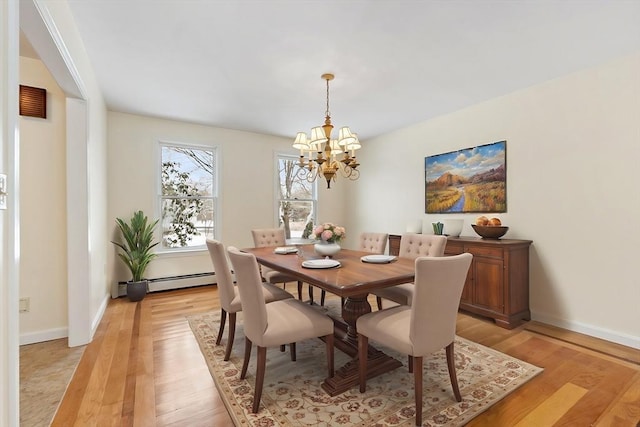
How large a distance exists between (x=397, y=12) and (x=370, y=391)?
102 inches

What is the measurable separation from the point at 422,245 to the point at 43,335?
3.62m

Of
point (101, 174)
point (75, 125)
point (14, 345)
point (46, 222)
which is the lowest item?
point (14, 345)

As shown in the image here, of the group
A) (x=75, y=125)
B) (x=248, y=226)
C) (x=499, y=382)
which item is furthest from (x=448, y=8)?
(x=248, y=226)

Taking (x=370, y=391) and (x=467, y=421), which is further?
(x=370, y=391)

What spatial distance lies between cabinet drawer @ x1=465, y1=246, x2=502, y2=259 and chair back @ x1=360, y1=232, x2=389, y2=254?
975mm

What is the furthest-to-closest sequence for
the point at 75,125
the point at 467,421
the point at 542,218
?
the point at 542,218 → the point at 75,125 → the point at 467,421

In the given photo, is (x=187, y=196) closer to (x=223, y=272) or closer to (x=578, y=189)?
(x=223, y=272)

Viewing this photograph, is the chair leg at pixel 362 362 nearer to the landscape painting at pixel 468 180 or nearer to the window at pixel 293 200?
the landscape painting at pixel 468 180

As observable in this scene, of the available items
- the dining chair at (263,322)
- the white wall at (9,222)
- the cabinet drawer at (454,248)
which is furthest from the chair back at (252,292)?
the cabinet drawer at (454,248)

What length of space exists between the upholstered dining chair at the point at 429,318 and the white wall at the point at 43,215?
2.88 metres

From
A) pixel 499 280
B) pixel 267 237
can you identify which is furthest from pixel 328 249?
pixel 499 280

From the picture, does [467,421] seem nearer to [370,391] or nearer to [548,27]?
[370,391]

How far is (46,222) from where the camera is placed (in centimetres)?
267

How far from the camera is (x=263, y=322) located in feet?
6.01
